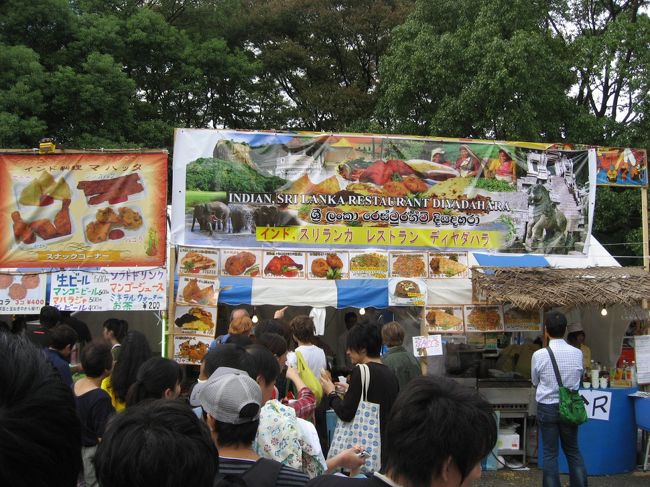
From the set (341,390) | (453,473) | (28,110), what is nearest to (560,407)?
(341,390)

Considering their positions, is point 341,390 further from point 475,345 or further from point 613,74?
point 613,74

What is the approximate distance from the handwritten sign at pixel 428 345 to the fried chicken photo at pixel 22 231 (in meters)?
5.11

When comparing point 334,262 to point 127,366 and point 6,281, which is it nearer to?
point 6,281

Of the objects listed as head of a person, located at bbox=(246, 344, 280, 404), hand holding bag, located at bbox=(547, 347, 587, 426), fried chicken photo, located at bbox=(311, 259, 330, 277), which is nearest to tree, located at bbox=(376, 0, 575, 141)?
fried chicken photo, located at bbox=(311, 259, 330, 277)

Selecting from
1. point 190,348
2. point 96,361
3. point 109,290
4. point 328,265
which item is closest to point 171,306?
point 190,348

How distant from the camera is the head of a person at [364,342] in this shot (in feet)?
15.7

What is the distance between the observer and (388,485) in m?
2.02

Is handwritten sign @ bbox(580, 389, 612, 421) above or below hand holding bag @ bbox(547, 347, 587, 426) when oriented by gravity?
below

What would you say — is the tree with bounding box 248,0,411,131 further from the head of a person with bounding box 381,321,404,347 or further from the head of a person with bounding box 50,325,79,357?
the head of a person with bounding box 50,325,79,357

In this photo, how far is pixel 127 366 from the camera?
13.9 feet

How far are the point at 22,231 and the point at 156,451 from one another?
296 inches

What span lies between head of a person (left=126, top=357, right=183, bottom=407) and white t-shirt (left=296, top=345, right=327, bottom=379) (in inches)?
78.2

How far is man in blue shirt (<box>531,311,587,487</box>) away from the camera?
636cm

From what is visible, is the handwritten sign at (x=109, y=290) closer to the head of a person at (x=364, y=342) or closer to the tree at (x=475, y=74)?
the head of a person at (x=364, y=342)
